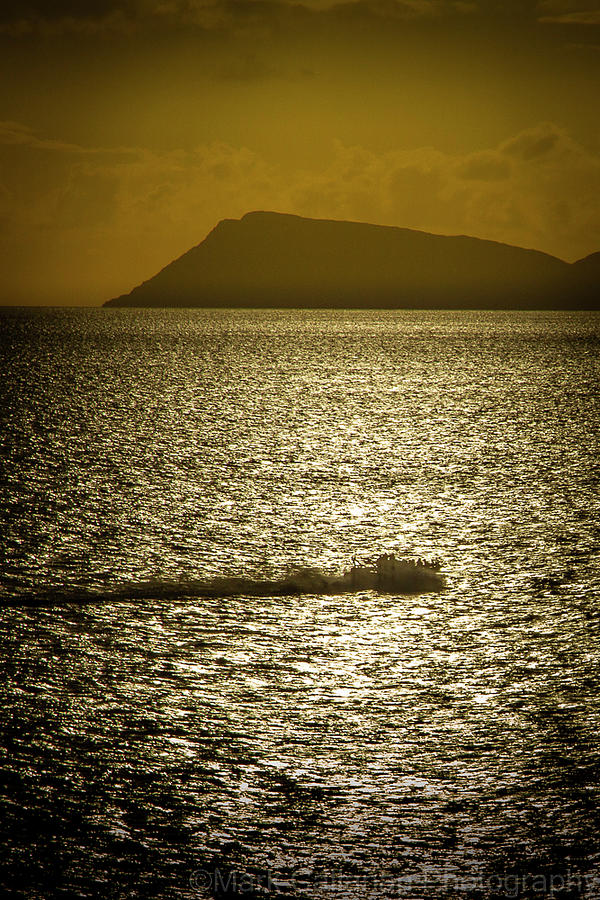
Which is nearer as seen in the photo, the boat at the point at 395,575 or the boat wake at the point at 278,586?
the boat wake at the point at 278,586

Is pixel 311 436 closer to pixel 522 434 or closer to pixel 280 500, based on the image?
pixel 522 434

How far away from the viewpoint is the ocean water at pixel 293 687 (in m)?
11.1

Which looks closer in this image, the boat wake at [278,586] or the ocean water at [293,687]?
the ocean water at [293,687]

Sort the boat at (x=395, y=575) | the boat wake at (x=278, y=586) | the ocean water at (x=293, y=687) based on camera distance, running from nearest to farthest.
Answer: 1. the ocean water at (x=293, y=687)
2. the boat wake at (x=278, y=586)
3. the boat at (x=395, y=575)

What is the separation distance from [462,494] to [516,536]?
7707 millimetres

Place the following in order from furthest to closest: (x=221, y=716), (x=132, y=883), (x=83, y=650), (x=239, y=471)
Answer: (x=239, y=471), (x=83, y=650), (x=221, y=716), (x=132, y=883)

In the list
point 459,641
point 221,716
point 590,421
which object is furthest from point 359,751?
point 590,421

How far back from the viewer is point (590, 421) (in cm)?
6450

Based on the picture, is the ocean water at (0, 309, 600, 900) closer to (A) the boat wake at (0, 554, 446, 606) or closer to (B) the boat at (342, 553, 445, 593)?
(A) the boat wake at (0, 554, 446, 606)

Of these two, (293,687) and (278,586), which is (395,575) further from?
(293,687)

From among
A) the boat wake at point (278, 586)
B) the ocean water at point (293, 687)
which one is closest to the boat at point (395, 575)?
the boat wake at point (278, 586)

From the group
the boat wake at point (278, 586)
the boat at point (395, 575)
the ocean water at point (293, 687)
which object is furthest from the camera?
the boat at point (395, 575)

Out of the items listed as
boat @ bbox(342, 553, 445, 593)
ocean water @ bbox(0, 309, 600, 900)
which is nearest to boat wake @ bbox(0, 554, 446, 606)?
boat @ bbox(342, 553, 445, 593)

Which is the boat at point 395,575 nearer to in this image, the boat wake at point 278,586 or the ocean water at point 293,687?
the boat wake at point 278,586
